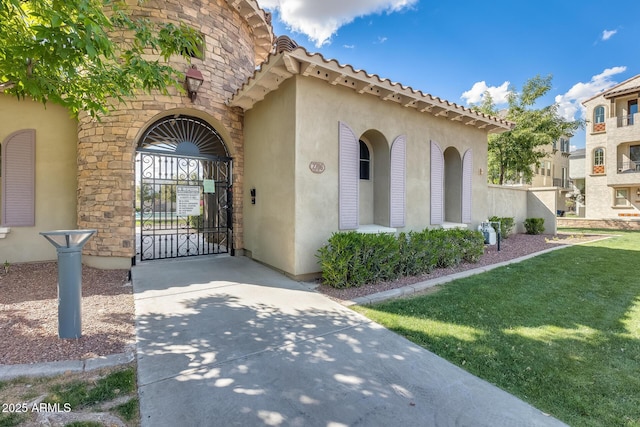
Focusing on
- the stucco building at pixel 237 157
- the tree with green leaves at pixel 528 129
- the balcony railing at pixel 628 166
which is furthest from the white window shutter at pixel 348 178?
the balcony railing at pixel 628 166

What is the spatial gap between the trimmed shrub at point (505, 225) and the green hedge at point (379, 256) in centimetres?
580

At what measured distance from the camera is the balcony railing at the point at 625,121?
20914 millimetres

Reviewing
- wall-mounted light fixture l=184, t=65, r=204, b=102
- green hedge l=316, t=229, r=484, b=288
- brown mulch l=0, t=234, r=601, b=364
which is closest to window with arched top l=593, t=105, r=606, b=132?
brown mulch l=0, t=234, r=601, b=364

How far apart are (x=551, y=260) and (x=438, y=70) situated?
325 inches

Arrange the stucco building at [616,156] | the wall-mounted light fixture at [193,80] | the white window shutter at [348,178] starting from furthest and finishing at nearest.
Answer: the stucco building at [616,156]
the wall-mounted light fixture at [193,80]
the white window shutter at [348,178]

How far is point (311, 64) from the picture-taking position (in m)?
5.21

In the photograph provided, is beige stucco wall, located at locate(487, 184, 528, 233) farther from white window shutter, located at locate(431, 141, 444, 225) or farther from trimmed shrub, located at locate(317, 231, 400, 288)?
trimmed shrub, located at locate(317, 231, 400, 288)

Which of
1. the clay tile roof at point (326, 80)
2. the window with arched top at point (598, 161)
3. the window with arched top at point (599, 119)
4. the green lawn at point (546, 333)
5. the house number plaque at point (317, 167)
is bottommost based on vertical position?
the green lawn at point (546, 333)

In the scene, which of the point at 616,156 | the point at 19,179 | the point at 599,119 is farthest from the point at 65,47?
the point at 599,119

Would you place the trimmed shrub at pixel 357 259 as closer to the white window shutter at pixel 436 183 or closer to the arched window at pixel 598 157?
the white window shutter at pixel 436 183

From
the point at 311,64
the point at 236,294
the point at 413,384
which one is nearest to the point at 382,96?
the point at 311,64

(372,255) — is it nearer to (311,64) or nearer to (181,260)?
(311,64)

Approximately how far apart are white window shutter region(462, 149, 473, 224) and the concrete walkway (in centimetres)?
689

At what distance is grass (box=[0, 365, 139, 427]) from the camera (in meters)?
2.08
